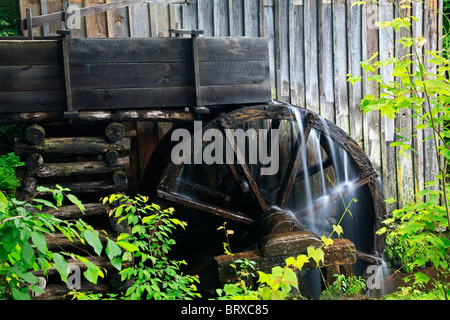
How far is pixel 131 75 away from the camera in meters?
5.05

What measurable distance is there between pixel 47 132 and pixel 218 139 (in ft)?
6.77

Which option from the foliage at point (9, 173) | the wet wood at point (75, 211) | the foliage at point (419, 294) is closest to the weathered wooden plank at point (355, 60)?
the foliage at point (419, 294)

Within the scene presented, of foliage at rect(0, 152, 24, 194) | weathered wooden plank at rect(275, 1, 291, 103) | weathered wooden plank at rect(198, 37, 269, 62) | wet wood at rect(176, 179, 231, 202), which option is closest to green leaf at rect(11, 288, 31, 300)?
foliage at rect(0, 152, 24, 194)

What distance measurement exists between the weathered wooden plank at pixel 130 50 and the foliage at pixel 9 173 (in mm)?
1340

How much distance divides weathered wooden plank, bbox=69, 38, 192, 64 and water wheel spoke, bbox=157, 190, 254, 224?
153 centimetres

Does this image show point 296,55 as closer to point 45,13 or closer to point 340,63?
point 340,63

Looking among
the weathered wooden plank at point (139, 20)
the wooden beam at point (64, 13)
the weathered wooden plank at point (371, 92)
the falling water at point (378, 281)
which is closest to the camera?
the wooden beam at point (64, 13)

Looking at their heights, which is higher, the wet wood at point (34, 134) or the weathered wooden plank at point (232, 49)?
the weathered wooden plank at point (232, 49)

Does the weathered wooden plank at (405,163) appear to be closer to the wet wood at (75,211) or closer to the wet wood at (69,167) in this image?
the wet wood at (69,167)

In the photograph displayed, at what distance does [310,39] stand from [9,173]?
4.40 metres

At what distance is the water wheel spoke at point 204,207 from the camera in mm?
5336

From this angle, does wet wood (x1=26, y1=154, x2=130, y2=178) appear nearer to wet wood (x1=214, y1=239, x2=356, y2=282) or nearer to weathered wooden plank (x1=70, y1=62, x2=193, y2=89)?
weathered wooden plank (x1=70, y1=62, x2=193, y2=89)

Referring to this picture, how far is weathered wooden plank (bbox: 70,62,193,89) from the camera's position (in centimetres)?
491

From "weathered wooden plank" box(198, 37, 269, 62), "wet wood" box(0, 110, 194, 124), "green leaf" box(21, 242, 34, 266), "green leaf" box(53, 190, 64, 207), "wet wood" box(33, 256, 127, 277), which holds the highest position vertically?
"weathered wooden plank" box(198, 37, 269, 62)
